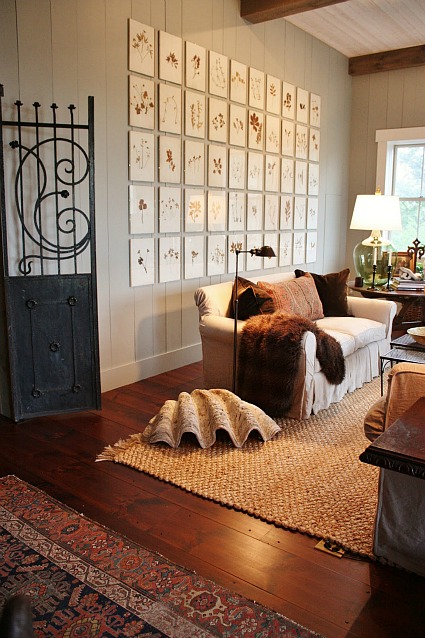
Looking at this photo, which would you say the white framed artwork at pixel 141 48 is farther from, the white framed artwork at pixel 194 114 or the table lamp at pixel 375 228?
the table lamp at pixel 375 228

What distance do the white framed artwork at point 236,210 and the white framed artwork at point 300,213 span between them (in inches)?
38.9

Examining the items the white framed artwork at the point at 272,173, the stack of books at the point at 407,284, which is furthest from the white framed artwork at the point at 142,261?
the stack of books at the point at 407,284

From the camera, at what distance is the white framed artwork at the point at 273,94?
206 inches

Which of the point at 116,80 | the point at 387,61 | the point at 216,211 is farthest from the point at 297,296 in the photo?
the point at 387,61

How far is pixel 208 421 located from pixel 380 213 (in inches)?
107

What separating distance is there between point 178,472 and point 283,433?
2.49ft

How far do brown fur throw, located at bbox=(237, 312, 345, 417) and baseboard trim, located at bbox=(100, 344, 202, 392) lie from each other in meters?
0.94

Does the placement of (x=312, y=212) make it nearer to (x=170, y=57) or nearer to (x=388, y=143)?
(x=388, y=143)

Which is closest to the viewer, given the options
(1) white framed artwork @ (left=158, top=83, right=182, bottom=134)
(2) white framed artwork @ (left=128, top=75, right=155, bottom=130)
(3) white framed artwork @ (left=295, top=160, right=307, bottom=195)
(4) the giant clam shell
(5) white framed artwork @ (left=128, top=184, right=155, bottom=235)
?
(4) the giant clam shell

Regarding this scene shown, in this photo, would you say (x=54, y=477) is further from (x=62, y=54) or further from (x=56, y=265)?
(x=62, y=54)

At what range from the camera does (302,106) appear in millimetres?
5750

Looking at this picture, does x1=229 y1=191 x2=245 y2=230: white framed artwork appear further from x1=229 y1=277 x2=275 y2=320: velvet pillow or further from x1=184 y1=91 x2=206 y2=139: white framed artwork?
x1=229 y1=277 x2=275 y2=320: velvet pillow

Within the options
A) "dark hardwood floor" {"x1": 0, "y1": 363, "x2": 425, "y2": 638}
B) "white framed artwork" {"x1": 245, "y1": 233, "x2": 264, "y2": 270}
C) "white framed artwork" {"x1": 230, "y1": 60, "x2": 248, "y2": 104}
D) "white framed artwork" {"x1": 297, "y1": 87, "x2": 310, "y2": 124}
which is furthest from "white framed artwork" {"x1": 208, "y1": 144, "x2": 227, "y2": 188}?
"dark hardwood floor" {"x1": 0, "y1": 363, "x2": 425, "y2": 638}

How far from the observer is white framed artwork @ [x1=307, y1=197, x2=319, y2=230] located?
6.11 meters
